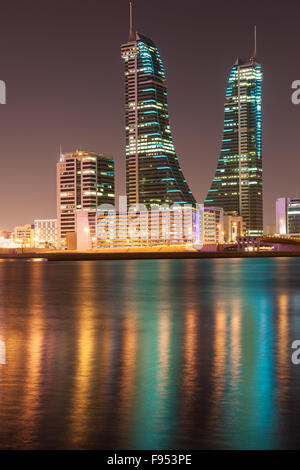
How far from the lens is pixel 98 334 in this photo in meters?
20.7

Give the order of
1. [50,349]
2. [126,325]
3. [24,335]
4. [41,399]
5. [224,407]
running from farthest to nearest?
1. [126,325]
2. [24,335]
3. [50,349]
4. [41,399]
5. [224,407]

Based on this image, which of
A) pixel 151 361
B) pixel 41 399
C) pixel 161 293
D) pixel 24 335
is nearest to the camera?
pixel 41 399

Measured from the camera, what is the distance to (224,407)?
9.98 metres

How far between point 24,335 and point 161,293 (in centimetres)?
2527

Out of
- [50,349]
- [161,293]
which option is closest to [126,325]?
[50,349]

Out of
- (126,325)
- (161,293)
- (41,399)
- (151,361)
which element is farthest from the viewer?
(161,293)

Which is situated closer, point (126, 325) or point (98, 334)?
point (98, 334)

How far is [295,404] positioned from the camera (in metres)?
10.2

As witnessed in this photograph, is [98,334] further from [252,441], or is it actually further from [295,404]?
[252,441]

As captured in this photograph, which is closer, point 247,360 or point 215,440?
point 215,440

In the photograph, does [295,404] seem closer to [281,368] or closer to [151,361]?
[281,368]
